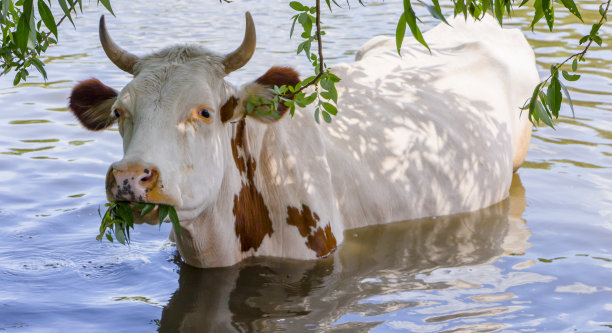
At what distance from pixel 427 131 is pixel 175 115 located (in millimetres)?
2970

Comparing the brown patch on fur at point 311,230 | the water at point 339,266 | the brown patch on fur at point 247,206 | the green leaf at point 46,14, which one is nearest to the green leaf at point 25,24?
the green leaf at point 46,14

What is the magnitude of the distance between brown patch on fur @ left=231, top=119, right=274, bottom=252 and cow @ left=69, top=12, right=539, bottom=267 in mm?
10

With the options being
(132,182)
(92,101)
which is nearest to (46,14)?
(132,182)

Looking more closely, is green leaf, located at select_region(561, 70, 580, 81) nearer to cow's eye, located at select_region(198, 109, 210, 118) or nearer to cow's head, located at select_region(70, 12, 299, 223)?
cow's head, located at select_region(70, 12, 299, 223)

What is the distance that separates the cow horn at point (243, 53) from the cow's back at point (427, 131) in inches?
60.2

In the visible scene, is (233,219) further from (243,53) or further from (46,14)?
(46,14)

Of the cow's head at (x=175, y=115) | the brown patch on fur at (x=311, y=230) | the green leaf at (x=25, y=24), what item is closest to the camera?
the green leaf at (x=25, y=24)

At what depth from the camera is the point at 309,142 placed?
6273mm

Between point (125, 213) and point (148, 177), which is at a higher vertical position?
point (148, 177)

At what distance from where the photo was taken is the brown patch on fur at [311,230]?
597 centimetres

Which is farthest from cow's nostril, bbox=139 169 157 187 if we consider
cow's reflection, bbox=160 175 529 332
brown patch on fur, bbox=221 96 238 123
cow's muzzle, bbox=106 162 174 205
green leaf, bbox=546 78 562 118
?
green leaf, bbox=546 78 562 118

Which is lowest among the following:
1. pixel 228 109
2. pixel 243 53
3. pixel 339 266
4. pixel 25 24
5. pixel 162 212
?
pixel 339 266

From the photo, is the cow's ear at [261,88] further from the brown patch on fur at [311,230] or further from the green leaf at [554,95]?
the green leaf at [554,95]

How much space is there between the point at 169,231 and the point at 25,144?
3.15m
